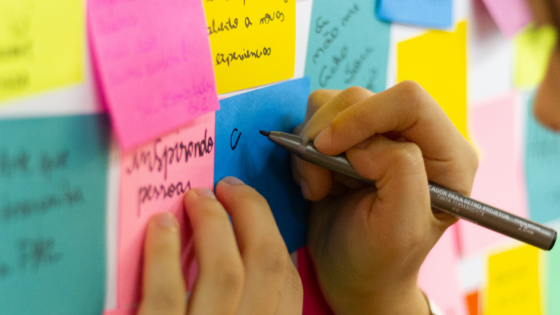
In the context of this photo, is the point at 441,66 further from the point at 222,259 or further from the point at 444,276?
the point at 222,259

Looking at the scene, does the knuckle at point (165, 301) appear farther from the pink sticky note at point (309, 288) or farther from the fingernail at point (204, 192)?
the pink sticky note at point (309, 288)

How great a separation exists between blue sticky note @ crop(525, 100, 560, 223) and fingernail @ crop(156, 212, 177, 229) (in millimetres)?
658

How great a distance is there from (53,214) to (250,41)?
0.67ft

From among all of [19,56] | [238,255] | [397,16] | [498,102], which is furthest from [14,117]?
[498,102]

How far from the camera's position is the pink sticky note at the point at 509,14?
1.96ft

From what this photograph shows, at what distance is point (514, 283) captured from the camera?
72 centimetres

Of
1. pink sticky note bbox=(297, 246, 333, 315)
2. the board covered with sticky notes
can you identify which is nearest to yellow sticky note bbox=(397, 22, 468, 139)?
the board covered with sticky notes

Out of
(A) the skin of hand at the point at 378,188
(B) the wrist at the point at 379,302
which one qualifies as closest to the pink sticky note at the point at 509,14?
(A) the skin of hand at the point at 378,188

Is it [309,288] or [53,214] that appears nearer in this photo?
[53,214]

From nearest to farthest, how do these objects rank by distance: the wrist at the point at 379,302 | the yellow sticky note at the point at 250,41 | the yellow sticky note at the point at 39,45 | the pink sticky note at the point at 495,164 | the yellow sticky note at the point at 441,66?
the yellow sticky note at the point at 39,45, the yellow sticky note at the point at 250,41, the wrist at the point at 379,302, the yellow sticky note at the point at 441,66, the pink sticky note at the point at 495,164

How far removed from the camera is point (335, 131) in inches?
13.2

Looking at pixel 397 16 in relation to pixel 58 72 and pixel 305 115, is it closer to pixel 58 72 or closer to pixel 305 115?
pixel 305 115

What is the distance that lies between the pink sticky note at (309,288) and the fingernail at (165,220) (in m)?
0.19

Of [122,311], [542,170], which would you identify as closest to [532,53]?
[542,170]
